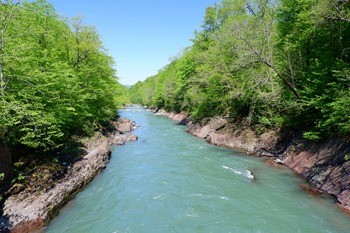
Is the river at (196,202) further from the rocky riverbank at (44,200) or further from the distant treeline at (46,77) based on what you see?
A: the distant treeline at (46,77)

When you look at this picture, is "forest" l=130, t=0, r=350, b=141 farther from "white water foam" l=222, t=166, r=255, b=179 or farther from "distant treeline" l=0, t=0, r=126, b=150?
"distant treeline" l=0, t=0, r=126, b=150

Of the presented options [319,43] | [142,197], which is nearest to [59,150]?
[142,197]

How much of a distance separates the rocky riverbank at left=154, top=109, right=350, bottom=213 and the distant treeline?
49.4 ft

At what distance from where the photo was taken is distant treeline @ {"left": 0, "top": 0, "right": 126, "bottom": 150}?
13.5 metres

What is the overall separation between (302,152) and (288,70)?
7.65 meters

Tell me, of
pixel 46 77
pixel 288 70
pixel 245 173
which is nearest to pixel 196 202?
pixel 245 173

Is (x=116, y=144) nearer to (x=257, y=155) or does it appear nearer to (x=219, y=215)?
(x=257, y=155)

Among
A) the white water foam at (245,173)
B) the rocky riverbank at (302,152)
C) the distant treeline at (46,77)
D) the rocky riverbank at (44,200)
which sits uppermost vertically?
the distant treeline at (46,77)

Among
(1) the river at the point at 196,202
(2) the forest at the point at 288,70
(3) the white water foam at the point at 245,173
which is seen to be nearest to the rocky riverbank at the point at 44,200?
(1) the river at the point at 196,202

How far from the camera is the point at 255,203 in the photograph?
14.3 meters

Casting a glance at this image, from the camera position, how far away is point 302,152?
2050 cm

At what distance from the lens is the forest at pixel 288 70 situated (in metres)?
17.1

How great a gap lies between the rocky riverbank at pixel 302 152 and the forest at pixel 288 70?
3.23ft

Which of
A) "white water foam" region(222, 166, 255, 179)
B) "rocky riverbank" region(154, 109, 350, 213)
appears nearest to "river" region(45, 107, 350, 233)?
"white water foam" region(222, 166, 255, 179)
